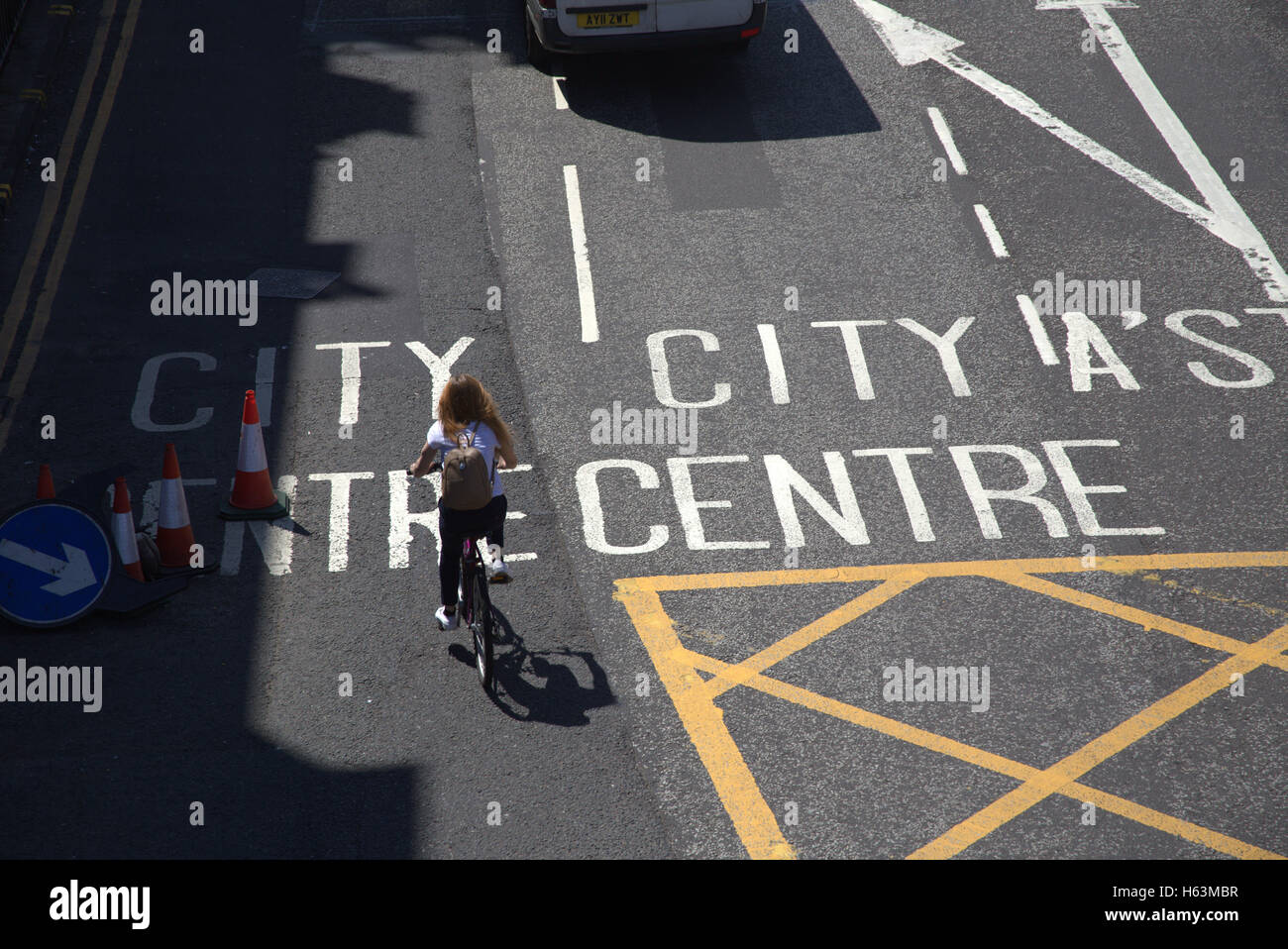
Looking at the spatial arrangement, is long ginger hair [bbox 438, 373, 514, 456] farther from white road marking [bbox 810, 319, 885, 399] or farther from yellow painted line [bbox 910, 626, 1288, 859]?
white road marking [bbox 810, 319, 885, 399]

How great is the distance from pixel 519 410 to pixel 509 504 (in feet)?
3.96

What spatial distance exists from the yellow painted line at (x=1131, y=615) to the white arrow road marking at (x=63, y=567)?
565 cm

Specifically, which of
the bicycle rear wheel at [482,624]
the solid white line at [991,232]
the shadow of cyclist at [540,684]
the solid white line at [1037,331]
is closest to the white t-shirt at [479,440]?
Answer: the bicycle rear wheel at [482,624]

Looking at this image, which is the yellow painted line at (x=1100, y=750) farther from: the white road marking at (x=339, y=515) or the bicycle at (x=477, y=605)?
the white road marking at (x=339, y=515)

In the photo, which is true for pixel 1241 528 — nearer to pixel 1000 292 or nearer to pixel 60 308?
pixel 1000 292

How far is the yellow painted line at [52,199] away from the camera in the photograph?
11.6 m

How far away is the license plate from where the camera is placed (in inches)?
560

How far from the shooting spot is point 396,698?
7.99 metres

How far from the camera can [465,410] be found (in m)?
7.98

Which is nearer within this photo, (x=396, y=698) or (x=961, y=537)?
(x=396, y=698)

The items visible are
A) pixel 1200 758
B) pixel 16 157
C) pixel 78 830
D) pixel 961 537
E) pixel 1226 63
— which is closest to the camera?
pixel 78 830

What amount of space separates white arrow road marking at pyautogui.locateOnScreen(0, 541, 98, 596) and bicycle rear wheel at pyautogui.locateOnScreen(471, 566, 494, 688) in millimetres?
2327

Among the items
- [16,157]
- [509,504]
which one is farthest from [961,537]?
[16,157]

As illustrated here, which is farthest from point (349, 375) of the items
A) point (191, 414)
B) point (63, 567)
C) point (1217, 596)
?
point (1217, 596)
